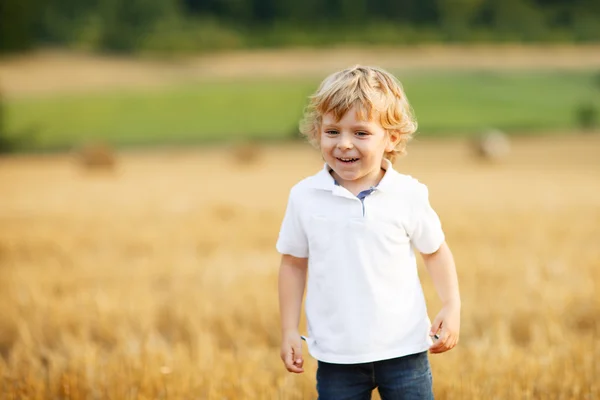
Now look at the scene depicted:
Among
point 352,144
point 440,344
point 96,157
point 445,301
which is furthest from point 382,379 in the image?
point 96,157

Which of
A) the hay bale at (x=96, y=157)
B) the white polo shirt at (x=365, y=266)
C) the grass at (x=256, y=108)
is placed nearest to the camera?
the white polo shirt at (x=365, y=266)

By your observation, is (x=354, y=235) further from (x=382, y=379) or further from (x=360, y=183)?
(x=382, y=379)

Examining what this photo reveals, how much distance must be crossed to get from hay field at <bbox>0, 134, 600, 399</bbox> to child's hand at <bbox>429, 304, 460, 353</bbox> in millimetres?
656

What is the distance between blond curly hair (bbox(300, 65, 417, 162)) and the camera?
98.7 inches

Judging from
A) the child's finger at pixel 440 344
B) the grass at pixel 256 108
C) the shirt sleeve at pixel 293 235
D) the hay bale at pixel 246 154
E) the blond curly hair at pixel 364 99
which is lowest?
the hay bale at pixel 246 154

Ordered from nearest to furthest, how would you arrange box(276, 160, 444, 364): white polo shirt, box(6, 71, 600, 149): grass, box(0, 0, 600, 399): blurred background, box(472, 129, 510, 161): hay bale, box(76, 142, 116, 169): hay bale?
box(276, 160, 444, 364): white polo shirt < box(0, 0, 600, 399): blurred background < box(76, 142, 116, 169): hay bale < box(472, 129, 510, 161): hay bale < box(6, 71, 600, 149): grass

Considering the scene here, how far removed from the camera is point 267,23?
19.2 metres

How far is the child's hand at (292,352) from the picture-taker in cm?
262

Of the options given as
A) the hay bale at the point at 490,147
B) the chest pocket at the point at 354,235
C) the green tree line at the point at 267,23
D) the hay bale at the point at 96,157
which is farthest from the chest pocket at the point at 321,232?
the hay bale at the point at 490,147

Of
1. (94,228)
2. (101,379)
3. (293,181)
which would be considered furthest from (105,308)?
(293,181)

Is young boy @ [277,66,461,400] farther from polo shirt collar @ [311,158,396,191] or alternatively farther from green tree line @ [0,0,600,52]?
green tree line @ [0,0,600,52]

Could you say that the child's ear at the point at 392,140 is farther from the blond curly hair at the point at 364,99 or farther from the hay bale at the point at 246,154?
the hay bale at the point at 246,154

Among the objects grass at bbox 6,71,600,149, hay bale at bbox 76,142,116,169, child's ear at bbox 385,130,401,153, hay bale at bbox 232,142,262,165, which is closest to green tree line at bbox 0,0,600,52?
grass at bbox 6,71,600,149

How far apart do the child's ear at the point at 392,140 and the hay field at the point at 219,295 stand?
1.07 m
